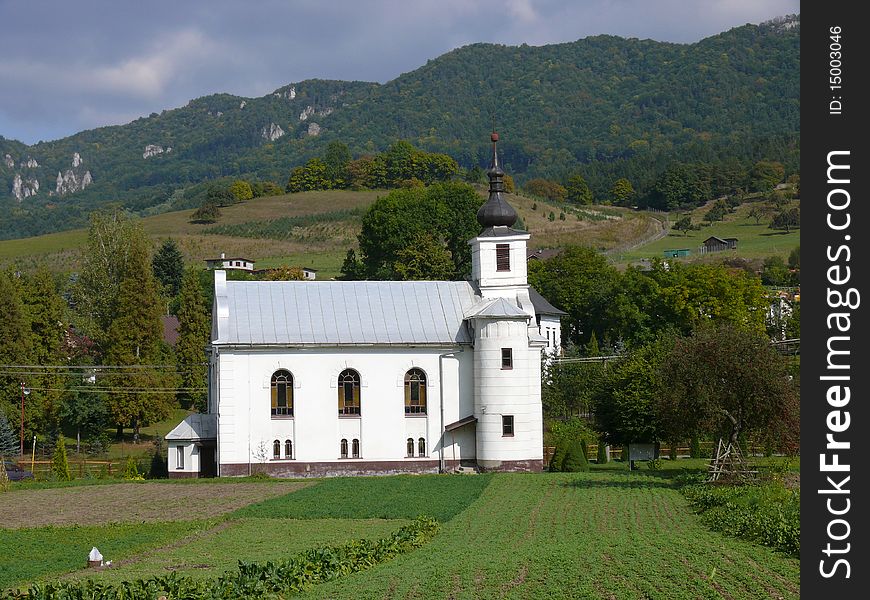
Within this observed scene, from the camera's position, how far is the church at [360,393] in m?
45.6

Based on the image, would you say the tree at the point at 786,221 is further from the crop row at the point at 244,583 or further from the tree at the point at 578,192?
the crop row at the point at 244,583

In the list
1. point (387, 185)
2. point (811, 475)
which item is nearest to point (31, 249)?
point (387, 185)

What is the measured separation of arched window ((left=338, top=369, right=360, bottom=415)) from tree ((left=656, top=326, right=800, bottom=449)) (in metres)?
14.1

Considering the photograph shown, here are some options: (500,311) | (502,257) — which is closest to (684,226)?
(502,257)

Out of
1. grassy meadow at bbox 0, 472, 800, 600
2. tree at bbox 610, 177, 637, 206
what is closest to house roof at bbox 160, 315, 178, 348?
grassy meadow at bbox 0, 472, 800, 600

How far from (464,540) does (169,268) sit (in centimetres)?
7714

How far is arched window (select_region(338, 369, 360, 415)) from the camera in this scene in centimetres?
4641

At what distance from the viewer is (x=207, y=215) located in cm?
14000

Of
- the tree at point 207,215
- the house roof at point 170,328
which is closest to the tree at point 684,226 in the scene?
the tree at point 207,215

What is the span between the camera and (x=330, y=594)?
19.4 m

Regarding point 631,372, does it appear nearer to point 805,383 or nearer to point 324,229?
point 805,383

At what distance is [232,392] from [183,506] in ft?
33.4

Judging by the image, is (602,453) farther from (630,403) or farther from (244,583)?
(244,583)

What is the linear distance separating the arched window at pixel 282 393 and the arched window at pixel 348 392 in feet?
6.56
